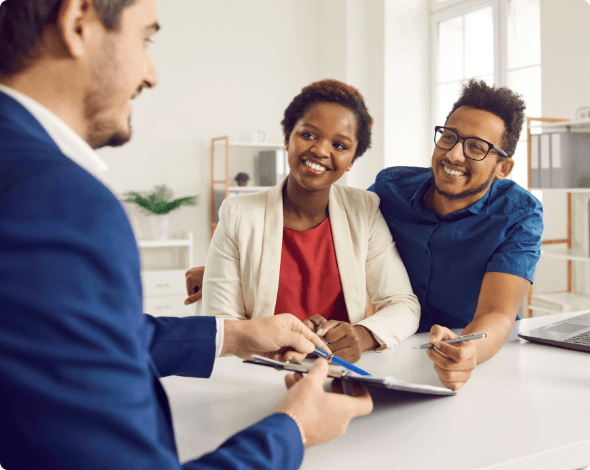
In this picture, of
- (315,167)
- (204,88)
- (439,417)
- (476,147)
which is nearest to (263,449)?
(439,417)

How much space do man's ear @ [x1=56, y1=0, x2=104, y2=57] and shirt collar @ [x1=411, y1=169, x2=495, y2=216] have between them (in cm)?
126

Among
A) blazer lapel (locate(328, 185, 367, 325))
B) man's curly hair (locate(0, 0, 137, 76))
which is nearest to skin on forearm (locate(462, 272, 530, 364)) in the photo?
blazer lapel (locate(328, 185, 367, 325))

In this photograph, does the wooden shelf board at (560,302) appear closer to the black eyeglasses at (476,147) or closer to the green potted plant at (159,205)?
the black eyeglasses at (476,147)

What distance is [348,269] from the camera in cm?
160

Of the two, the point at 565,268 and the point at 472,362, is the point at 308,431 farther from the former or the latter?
the point at 565,268

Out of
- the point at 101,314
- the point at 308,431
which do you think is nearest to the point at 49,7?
the point at 101,314

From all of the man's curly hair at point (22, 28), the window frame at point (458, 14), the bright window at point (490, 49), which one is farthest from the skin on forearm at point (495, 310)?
the window frame at point (458, 14)

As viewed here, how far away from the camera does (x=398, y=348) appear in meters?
1.32

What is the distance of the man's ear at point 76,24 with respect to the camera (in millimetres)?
566

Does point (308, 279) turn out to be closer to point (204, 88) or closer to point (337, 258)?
point (337, 258)

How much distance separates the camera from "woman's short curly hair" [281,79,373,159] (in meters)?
1.70

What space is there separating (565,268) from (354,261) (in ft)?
8.56

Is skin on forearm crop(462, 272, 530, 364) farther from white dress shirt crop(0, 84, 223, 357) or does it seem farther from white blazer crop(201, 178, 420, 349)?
white dress shirt crop(0, 84, 223, 357)

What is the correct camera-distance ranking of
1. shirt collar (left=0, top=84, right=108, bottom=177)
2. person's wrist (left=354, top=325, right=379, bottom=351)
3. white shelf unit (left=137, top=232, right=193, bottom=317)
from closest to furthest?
shirt collar (left=0, top=84, right=108, bottom=177), person's wrist (left=354, top=325, right=379, bottom=351), white shelf unit (left=137, top=232, right=193, bottom=317)
